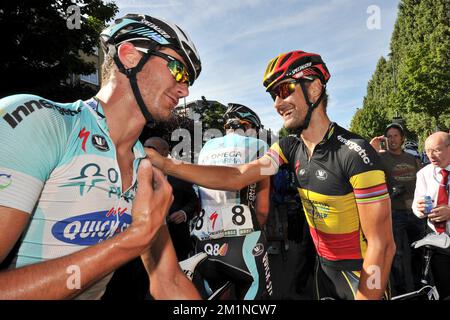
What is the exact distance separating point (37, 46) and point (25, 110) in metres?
12.2

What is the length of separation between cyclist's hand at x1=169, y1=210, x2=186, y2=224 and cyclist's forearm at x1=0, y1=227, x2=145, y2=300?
4422 millimetres

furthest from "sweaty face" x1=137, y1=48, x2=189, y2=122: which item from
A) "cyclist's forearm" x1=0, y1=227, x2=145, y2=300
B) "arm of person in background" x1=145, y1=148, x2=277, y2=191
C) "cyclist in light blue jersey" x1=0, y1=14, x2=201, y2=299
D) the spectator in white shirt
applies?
the spectator in white shirt

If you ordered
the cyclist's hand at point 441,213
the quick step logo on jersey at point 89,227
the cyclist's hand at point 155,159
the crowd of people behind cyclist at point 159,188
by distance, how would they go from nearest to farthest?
1. the crowd of people behind cyclist at point 159,188
2. the quick step logo on jersey at point 89,227
3. the cyclist's hand at point 155,159
4. the cyclist's hand at point 441,213

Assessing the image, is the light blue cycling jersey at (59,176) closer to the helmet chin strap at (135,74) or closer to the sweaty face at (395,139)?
the helmet chin strap at (135,74)

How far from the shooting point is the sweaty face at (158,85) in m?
2.15

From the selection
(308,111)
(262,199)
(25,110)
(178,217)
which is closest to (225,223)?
(262,199)

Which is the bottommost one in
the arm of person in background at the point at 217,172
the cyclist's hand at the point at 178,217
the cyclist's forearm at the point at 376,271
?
the cyclist's forearm at the point at 376,271

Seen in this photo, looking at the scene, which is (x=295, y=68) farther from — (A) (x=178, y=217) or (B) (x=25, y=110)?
(A) (x=178, y=217)

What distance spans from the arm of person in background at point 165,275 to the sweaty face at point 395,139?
6.44m

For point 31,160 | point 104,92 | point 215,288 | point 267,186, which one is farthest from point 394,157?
point 31,160

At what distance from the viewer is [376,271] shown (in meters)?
2.28

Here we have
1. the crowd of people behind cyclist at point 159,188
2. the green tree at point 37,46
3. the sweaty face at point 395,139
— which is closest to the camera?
the crowd of people behind cyclist at point 159,188

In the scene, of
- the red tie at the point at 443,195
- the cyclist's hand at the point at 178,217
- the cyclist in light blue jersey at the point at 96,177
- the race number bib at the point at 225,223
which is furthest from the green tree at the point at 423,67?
the cyclist in light blue jersey at the point at 96,177

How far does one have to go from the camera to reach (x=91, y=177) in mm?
1747
